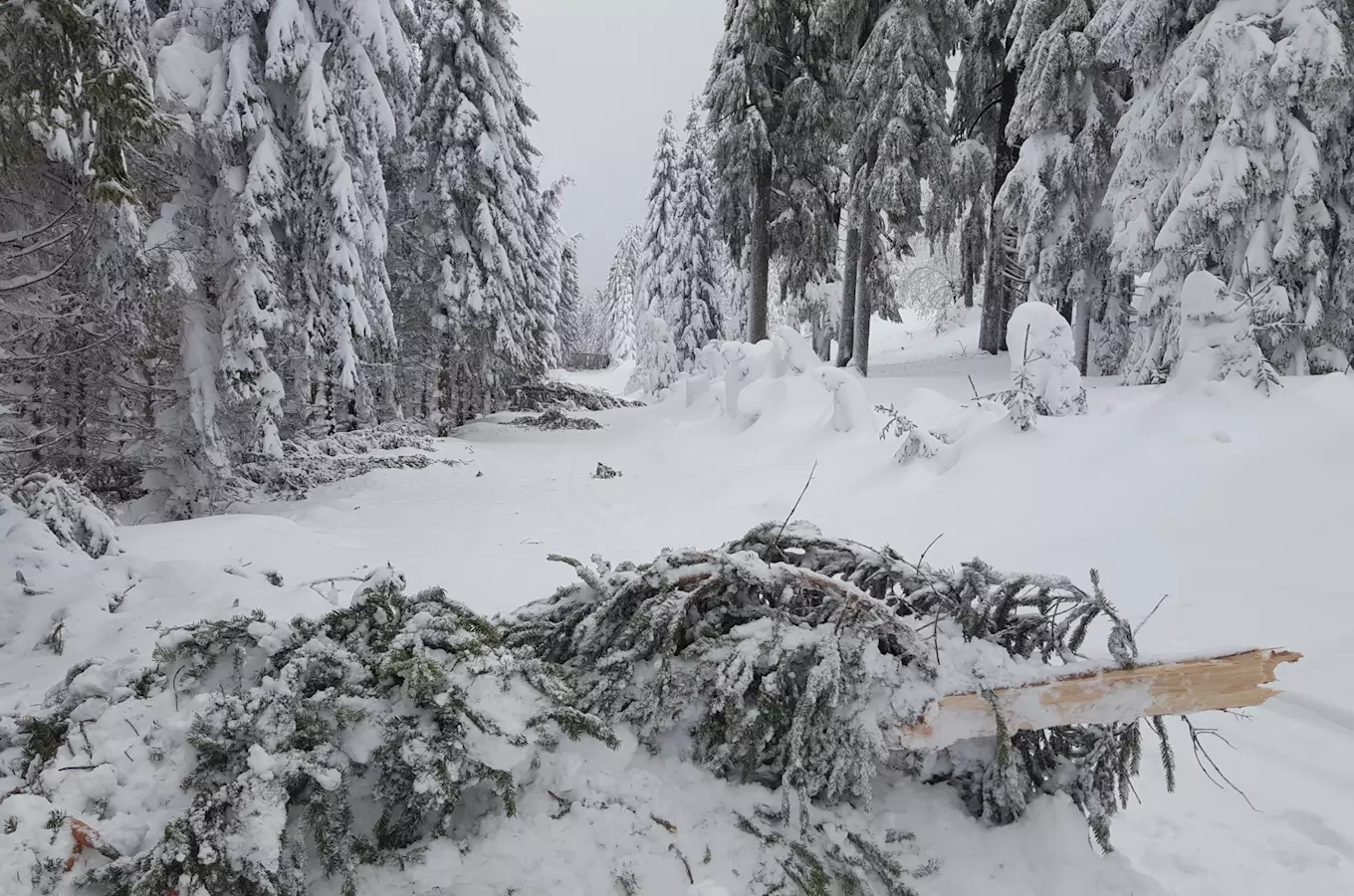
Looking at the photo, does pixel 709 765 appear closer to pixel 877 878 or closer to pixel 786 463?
pixel 877 878

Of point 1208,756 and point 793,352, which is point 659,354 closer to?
point 793,352

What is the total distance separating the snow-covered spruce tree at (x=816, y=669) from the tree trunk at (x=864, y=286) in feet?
45.2

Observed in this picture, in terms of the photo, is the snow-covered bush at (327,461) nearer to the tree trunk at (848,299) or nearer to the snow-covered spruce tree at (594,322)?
the tree trunk at (848,299)

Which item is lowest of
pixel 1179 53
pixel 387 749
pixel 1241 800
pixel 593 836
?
pixel 1241 800

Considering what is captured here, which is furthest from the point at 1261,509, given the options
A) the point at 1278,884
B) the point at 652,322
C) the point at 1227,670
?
the point at 652,322

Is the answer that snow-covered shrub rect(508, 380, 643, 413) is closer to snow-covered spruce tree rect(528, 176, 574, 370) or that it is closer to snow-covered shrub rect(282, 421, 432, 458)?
snow-covered spruce tree rect(528, 176, 574, 370)

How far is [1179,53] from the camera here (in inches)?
369

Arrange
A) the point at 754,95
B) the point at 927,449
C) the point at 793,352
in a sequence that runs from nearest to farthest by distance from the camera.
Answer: the point at 927,449, the point at 793,352, the point at 754,95

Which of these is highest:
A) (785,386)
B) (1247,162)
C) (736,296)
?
(736,296)

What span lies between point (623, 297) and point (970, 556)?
55.6m

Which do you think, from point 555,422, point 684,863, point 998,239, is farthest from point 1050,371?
point 555,422

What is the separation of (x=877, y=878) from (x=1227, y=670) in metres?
0.96

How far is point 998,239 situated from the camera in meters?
14.9

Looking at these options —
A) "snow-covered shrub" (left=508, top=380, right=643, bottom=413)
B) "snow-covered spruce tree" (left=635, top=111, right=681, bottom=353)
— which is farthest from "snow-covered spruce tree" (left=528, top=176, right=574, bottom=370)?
"snow-covered spruce tree" (left=635, top=111, right=681, bottom=353)
